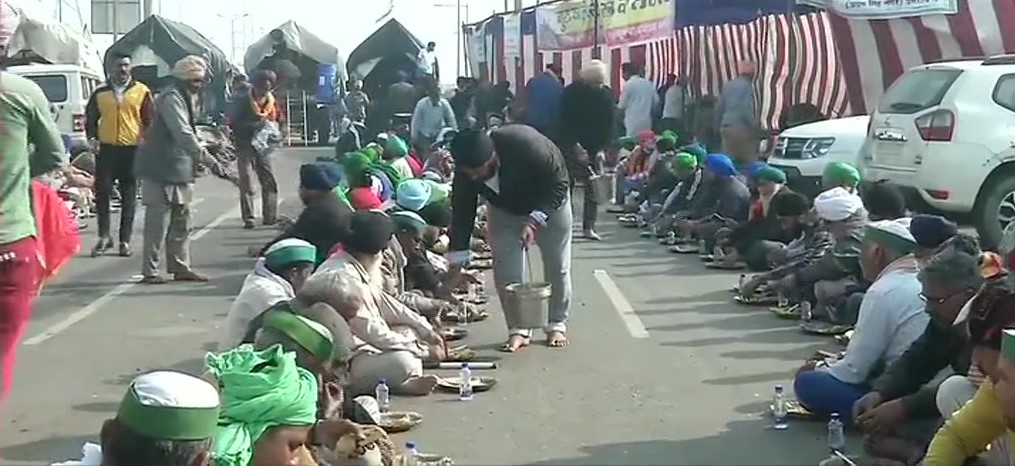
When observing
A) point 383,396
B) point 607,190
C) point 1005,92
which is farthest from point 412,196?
point 607,190

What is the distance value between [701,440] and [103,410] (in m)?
3.43

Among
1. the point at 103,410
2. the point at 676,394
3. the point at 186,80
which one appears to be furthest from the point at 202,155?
the point at 676,394

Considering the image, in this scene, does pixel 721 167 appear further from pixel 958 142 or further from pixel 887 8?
pixel 887 8

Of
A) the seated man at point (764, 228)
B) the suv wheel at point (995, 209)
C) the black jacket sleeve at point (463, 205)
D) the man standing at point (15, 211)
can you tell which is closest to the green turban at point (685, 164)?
the seated man at point (764, 228)

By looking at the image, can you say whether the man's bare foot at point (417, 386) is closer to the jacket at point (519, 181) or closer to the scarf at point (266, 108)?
the jacket at point (519, 181)

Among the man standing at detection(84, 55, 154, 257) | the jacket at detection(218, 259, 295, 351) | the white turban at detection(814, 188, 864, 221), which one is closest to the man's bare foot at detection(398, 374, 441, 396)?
the jacket at detection(218, 259, 295, 351)

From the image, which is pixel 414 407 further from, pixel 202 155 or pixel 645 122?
pixel 645 122

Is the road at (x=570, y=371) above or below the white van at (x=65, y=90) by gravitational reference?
below

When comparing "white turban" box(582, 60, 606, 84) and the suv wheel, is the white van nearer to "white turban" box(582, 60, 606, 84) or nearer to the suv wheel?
"white turban" box(582, 60, 606, 84)

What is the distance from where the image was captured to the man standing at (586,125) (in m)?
16.1

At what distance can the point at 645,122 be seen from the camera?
86.1ft

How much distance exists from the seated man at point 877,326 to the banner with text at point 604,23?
1958cm

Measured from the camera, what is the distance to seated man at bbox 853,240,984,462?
21.0 feet

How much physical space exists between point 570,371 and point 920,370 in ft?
10.3
